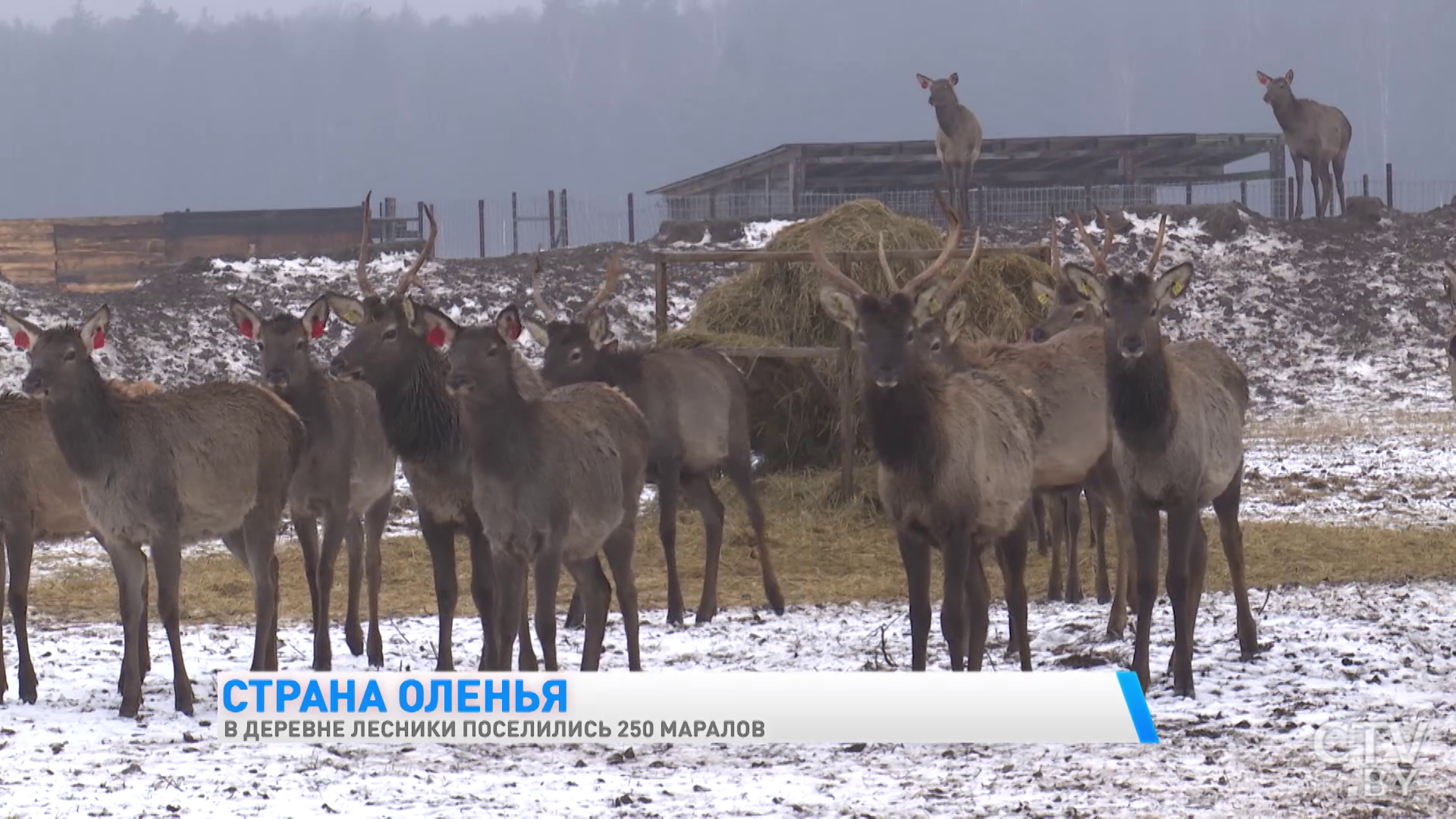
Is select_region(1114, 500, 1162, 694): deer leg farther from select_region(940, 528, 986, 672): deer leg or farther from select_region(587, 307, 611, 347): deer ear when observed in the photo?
select_region(587, 307, 611, 347): deer ear

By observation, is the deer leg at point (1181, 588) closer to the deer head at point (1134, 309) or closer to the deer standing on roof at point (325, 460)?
the deer head at point (1134, 309)

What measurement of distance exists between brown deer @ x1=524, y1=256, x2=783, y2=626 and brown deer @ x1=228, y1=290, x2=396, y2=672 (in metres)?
1.85

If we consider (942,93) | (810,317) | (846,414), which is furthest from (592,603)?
→ (942,93)

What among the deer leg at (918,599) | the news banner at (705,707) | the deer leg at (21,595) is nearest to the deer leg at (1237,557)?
the deer leg at (918,599)

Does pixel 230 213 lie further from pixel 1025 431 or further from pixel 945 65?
pixel 945 65

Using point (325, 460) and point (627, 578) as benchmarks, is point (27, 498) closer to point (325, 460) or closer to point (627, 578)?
point (325, 460)

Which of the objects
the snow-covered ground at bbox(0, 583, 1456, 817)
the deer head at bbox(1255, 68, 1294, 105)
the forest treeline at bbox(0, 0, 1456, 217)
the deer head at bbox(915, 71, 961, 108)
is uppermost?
the forest treeline at bbox(0, 0, 1456, 217)

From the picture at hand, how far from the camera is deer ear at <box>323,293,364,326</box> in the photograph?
9.96 meters

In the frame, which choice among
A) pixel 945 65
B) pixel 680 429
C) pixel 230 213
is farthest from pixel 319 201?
pixel 680 429

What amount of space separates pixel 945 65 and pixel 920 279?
421ft

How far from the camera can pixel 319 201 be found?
11188cm

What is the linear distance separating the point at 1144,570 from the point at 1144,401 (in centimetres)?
82

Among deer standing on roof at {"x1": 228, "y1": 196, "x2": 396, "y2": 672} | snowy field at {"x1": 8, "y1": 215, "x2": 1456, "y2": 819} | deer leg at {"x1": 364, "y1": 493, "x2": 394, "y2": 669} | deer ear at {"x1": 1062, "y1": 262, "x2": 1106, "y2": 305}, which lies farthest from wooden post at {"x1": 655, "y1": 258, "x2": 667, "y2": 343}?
deer ear at {"x1": 1062, "y1": 262, "x2": 1106, "y2": 305}

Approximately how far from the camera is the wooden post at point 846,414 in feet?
51.3
